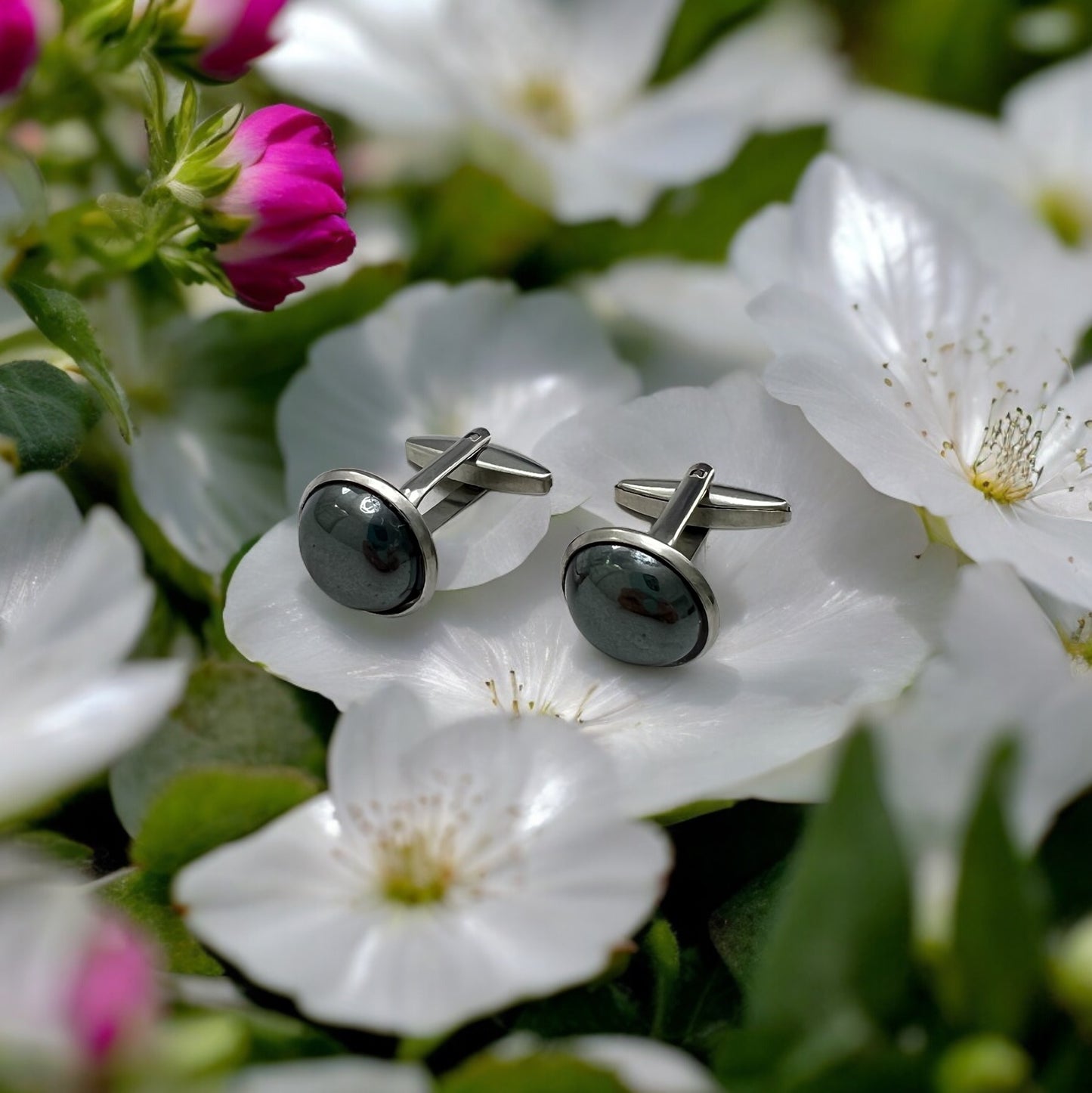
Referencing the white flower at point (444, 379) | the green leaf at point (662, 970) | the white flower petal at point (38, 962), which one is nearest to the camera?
the white flower petal at point (38, 962)

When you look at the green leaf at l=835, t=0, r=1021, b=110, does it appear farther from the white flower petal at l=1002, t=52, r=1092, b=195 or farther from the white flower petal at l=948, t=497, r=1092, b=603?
the white flower petal at l=948, t=497, r=1092, b=603

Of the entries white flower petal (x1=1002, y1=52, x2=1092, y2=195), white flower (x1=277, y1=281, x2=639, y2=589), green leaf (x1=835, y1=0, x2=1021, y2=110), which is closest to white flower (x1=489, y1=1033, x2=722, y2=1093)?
white flower (x1=277, y1=281, x2=639, y2=589)

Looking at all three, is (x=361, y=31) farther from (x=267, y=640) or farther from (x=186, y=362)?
(x=267, y=640)

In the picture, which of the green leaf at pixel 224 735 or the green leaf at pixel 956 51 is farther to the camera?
the green leaf at pixel 956 51

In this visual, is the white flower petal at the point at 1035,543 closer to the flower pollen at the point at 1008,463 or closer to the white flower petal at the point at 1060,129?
the flower pollen at the point at 1008,463

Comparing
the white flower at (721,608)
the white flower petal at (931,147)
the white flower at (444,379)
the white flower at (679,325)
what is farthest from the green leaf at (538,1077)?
the white flower petal at (931,147)

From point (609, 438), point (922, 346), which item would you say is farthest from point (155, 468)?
point (922, 346)

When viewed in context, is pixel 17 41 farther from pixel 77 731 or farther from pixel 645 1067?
pixel 645 1067
